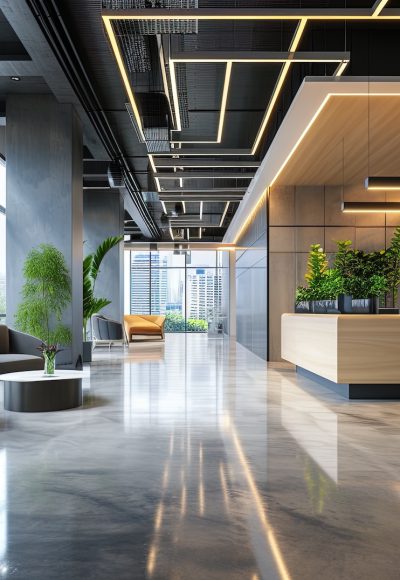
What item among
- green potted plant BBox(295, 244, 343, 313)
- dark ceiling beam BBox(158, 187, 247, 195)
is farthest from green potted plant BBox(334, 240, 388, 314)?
dark ceiling beam BBox(158, 187, 247, 195)

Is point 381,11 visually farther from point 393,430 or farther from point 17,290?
point 17,290

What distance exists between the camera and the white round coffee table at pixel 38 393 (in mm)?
6133

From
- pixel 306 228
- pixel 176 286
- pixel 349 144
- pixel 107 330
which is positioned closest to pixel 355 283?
pixel 349 144

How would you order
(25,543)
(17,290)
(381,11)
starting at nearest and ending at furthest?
(25,543)
(381,11)
(17,290)

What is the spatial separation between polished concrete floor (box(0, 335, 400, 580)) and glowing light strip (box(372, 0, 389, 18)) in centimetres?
341

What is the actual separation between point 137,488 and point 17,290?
246 inches

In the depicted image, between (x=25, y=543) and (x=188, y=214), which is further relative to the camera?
(x=188, y=214)

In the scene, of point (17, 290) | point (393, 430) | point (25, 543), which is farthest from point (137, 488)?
point (17, 290)

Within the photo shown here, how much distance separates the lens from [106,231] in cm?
1576

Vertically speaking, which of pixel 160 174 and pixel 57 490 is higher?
pixel 160 174

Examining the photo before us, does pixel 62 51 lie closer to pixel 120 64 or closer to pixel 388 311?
pixel 120 64

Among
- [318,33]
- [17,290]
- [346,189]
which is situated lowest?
[17,290]

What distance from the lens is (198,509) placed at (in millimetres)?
3154

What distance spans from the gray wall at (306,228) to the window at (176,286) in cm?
1531
